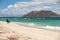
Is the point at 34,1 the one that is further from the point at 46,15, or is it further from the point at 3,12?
the point at 3,12

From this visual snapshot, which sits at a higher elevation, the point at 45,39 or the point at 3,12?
the point at 3,12

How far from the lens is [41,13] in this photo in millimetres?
3566

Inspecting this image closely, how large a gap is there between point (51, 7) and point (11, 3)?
1.04 meters

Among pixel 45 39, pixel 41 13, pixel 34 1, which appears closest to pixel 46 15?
pixel 41 13

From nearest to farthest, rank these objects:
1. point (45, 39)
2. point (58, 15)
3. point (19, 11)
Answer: point (45, 39), point (58, 15), point (19, 11)

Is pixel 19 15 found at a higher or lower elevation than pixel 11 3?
lower

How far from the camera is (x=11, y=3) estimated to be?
368 cm

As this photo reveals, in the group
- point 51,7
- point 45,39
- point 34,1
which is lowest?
point 45,39

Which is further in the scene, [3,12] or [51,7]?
[3,12]

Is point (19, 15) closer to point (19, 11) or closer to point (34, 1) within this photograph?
point (19, 11)

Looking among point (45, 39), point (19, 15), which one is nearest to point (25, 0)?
point (19, 15)

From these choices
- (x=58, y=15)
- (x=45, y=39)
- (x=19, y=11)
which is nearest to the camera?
(x=45, y=39)

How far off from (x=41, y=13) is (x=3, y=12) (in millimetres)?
1007

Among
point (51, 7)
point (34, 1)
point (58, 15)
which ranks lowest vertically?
point (58, 15)
